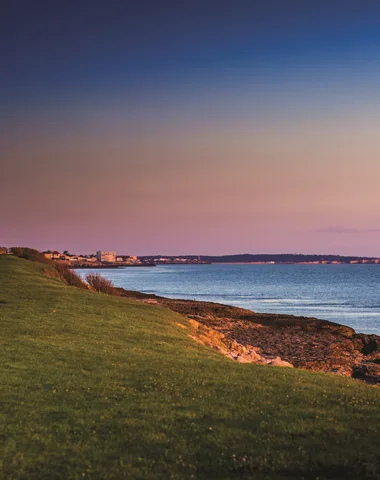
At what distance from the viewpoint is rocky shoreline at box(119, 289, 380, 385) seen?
105ft

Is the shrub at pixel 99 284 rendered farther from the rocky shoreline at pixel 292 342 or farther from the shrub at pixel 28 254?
the shrub at pixel 28 254

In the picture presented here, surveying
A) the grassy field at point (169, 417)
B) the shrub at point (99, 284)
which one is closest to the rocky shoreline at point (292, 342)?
the shrub at point (99, 284)

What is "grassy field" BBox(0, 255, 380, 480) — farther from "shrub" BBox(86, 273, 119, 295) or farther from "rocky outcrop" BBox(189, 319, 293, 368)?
"shrub" BBox(86, 273, 119, 295)

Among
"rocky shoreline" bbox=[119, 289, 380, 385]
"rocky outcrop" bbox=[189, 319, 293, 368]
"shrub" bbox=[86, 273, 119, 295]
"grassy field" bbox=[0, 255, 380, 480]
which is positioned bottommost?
"rocky shoreline" bbox=[119, 289, 380, 385]

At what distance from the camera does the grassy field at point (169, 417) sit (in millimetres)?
10242

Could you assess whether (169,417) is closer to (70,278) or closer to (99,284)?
(99,284)

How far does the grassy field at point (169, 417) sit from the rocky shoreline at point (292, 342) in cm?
1156

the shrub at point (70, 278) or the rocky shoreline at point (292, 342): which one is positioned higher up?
the shrub at point (70, 278)

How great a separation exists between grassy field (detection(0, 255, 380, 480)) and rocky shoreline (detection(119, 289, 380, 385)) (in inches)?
455

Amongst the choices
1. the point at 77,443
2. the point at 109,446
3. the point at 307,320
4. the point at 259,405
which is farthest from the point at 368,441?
the point at 307,320

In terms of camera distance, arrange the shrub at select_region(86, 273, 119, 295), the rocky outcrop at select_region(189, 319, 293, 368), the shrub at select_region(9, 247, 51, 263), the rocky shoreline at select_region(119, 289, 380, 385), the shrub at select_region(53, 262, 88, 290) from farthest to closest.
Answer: the shrub at select_region(9, 247, 51, 263), the shrub at select_region(86, 273, 119, 295), the shrub at select_region(53, 262, 88, 290), the rocky shoreline at select_region(119, 289, 380, 385), the rocky outcrop at select_region(189, 319, 293, 368)

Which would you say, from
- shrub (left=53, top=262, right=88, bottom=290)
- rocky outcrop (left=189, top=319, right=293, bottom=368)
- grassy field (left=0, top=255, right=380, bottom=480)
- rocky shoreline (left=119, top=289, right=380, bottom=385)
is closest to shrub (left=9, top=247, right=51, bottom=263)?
shrub (left=53, top=262, right=88, bottom=290)

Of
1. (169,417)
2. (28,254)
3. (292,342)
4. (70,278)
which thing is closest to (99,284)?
(70,278)

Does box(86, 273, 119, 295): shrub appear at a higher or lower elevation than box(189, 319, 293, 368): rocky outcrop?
higher
